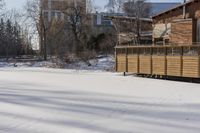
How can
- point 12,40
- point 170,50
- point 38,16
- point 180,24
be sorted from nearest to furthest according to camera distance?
point 170,50, point 180,24, point 38,16, point 12,40

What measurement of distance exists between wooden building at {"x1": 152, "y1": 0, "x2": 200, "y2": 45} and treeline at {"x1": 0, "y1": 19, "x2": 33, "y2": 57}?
44286 mm

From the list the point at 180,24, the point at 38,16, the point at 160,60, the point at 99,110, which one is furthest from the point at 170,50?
the point at 38,16

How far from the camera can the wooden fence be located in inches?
831

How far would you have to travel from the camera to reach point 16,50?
7475 centimetres

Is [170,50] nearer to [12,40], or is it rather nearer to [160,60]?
[160,60]

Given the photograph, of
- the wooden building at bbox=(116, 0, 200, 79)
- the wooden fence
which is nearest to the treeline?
the wooden building at bbox=(116, 0, 200, 79)

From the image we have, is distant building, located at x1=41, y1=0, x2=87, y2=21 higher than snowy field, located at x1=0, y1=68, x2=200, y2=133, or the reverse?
distant building, located at x1=41, y1=0, x2=87, y2=21

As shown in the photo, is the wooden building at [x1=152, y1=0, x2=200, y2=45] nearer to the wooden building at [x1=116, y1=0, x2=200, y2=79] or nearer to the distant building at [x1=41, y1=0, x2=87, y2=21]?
the wooden building at [x1=116, y1=0, x2=200, y2=79]

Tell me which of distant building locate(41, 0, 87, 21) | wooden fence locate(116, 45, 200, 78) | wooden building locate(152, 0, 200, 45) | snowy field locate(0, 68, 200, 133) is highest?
distant building locate(41, 0, 87, 21)

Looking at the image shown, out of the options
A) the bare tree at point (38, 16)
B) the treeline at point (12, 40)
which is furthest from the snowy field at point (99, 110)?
the treeline at point (12, 40)

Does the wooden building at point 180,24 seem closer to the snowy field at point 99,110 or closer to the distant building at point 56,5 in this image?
the snowy field at point 99,110

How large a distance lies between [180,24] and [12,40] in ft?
168

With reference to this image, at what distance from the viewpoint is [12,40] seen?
2987 inches

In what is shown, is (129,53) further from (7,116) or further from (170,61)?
(7,116)
